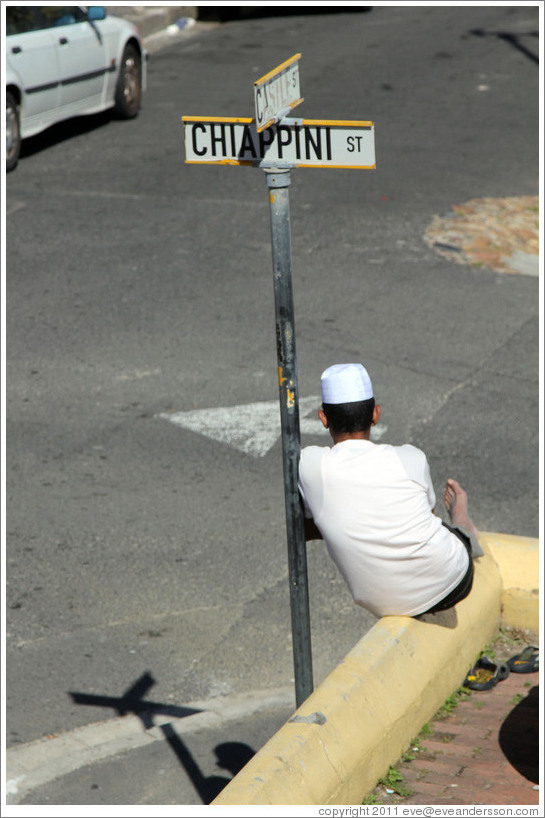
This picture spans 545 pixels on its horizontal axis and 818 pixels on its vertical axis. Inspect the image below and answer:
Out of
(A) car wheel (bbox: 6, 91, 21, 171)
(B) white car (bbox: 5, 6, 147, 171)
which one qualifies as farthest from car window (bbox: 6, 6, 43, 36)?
(A) car wheel (bbox: 6, 91, 21, 171)

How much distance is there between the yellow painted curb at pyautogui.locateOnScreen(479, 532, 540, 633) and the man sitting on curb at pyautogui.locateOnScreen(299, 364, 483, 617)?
1344 mm

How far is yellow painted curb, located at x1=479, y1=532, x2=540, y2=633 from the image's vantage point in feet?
18.2

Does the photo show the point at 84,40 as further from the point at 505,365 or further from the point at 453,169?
the point at 505,365

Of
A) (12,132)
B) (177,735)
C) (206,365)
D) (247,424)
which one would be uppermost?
(12,132)

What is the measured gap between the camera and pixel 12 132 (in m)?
13.1

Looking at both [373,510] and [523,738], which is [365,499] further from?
[523,738]

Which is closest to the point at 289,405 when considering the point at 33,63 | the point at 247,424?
the point at 247,424

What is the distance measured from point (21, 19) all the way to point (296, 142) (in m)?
10.7

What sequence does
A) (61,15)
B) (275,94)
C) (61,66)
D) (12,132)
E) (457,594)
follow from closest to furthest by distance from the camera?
(275,94)
(457,594)
(12,132)
(61,66)
(61,15)

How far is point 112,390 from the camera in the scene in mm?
8727

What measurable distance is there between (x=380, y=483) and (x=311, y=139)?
1.23m

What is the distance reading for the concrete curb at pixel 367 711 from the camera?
3.66 meters

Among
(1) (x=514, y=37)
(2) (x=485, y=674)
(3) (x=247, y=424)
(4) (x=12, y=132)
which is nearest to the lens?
(2) (x=485, y=674)

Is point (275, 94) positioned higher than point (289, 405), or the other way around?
point (275, 94)
